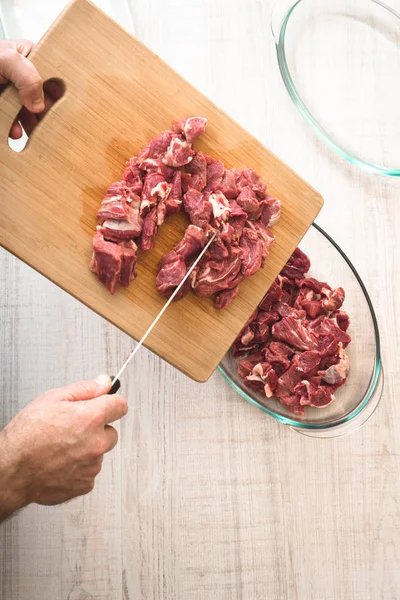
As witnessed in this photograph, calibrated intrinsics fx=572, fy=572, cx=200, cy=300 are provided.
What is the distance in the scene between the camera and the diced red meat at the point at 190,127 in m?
1.92

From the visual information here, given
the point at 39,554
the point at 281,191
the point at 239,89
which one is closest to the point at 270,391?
the point at 281,191

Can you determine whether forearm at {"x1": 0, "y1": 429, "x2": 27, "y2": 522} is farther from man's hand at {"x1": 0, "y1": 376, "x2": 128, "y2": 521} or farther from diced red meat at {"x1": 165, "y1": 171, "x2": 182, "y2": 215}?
diced red meat at {"x1": 165, "y1": 171, "x2": 182, "y2": 215}

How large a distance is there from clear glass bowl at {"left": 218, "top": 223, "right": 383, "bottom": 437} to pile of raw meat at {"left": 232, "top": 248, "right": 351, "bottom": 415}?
0.05 m

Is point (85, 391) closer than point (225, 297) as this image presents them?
Yes

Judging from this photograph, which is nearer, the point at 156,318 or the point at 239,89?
the point at 156,318

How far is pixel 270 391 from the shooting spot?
221 cm

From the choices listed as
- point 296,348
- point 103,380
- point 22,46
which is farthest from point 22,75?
point 296,348

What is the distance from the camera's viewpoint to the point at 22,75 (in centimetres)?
179

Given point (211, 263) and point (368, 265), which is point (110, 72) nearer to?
point (211, 263)

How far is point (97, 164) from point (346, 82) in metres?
1.31

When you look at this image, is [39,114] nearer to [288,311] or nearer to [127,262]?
[127,262]

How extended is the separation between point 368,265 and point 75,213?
52.3 inches

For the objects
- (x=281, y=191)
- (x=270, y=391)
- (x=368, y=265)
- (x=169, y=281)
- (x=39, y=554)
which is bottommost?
(x=39, y=554)

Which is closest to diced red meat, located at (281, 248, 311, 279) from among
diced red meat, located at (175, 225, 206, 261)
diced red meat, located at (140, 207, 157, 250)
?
diced red meat, located at (175, 225, 206, 261)
